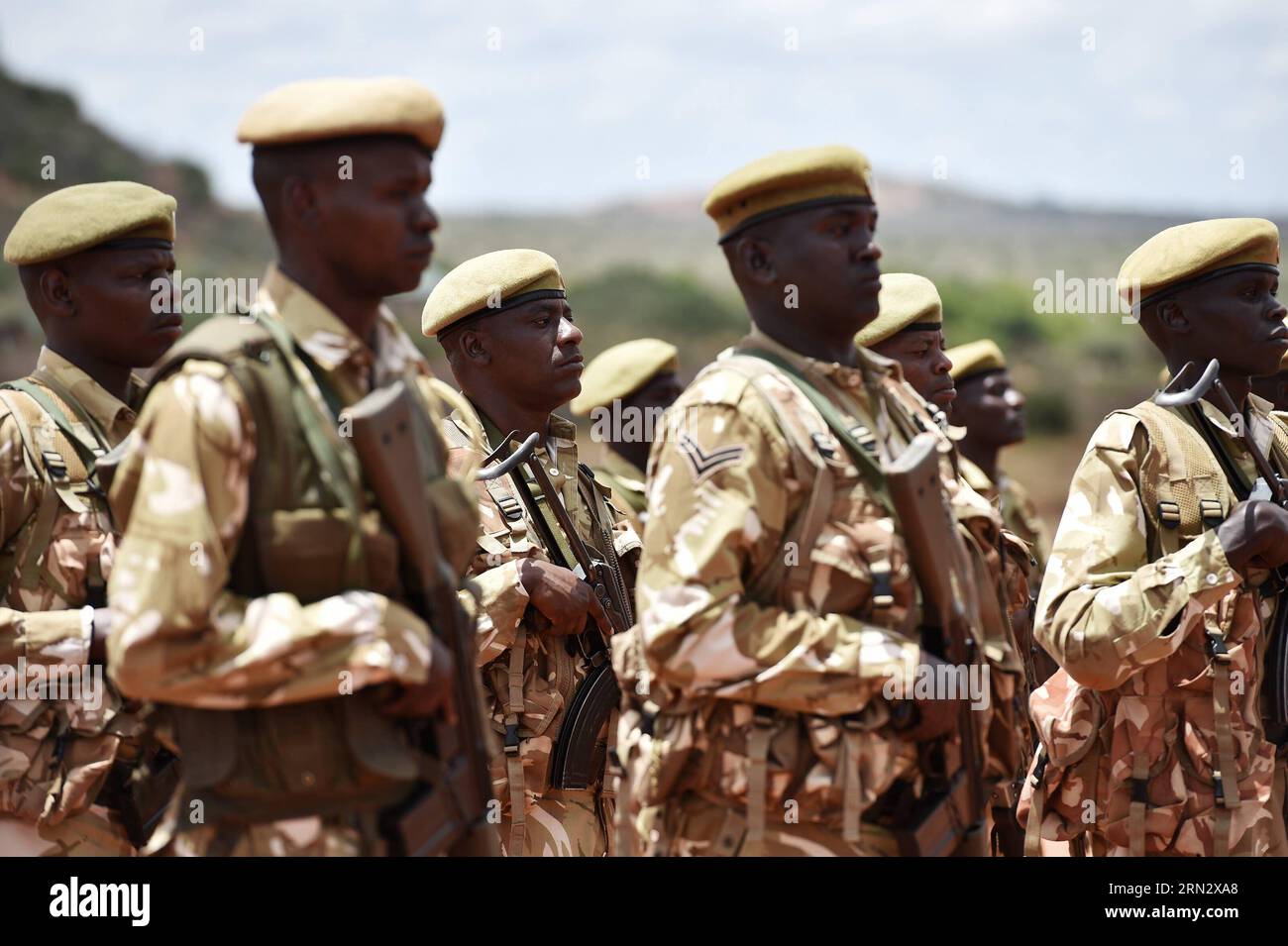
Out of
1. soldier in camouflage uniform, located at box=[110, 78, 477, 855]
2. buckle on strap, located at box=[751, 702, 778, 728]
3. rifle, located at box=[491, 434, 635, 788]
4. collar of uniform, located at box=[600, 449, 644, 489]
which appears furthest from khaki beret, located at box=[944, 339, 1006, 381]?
soldier in camouflage uniform, located at box=[110, 78, 477, 855]

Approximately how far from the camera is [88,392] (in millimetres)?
5668

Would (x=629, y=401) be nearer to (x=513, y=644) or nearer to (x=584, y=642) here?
(x=584, y=642)

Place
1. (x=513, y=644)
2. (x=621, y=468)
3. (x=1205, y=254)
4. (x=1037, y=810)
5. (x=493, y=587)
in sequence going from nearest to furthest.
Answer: (x=1205, y=254) < (x=1037, y=810) < (x=493, y=587) < (x=513, y=644) < (x=621, y=468)

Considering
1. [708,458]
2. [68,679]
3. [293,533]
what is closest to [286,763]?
[293,533]

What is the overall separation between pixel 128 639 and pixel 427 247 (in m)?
1.17

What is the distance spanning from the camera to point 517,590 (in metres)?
6.34

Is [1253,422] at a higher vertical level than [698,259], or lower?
higher

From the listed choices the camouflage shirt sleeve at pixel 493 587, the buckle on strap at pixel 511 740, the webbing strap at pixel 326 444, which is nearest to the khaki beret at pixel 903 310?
the camouflage shirt sleeve at pixel 493 587

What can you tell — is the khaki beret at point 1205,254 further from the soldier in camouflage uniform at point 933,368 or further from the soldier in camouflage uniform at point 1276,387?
the soldier in camouflage uniform at point 1276,387

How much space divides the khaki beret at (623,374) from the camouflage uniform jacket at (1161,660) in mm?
4247

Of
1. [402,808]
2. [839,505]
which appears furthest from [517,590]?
[402,808]

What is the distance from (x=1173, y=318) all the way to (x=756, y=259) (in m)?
2.10

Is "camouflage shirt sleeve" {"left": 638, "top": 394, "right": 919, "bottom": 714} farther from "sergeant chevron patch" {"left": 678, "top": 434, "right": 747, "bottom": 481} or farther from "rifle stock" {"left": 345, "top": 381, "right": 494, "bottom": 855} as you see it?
"rifle stock" {"left": 345, "top": 381, "right": 494, "bottom": 855}
